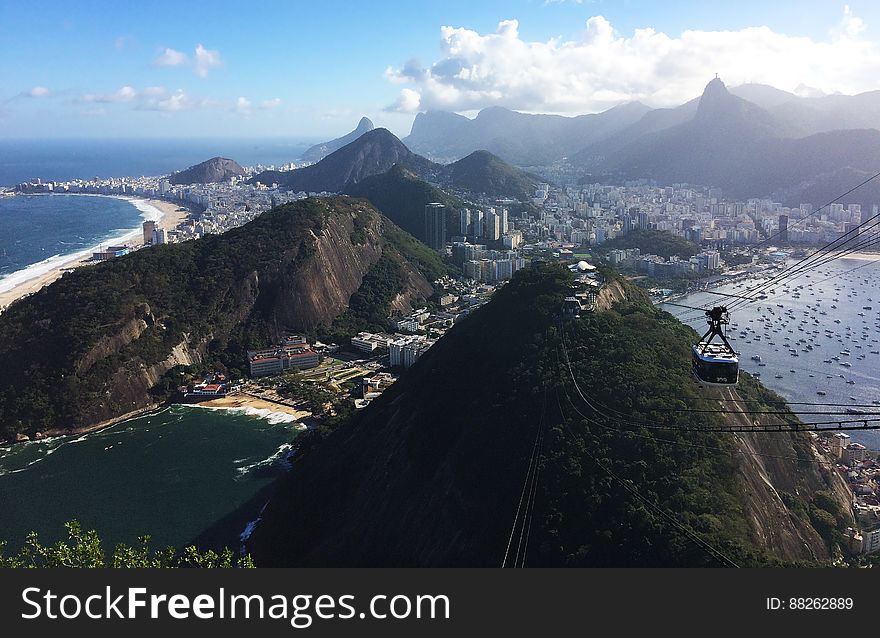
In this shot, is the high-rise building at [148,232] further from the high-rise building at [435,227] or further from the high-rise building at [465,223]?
the high-rise building at [465,223]

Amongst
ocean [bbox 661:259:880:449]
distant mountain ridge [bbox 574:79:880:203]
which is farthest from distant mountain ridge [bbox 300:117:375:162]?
ocean [bbox 661:259:880:449]

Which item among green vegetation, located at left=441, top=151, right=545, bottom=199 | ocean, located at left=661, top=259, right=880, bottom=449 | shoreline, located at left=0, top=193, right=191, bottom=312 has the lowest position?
ocean, located at left=661, top=259, right=880, bottom=449

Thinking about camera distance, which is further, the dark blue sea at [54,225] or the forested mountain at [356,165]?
the forested mountain at [356,165]

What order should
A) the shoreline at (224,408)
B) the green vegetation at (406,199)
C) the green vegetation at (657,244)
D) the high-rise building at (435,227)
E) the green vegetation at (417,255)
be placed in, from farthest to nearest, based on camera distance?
1. the green vegetation at (406,199)
2. the high-rise building at (435,227)
3. the green vegetation at (657,244)
4. the green vegetation at (417,255)
5. the shoreline at (224,408)

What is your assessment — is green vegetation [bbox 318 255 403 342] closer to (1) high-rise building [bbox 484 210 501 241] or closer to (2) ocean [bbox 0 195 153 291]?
(1) high-rise building [bbox 484 210 501 241]

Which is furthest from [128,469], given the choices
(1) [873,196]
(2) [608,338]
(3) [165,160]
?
(3) [165,160]

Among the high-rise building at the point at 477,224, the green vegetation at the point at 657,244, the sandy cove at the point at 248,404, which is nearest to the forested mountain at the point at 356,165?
the high-rise building at the point at 477,224
